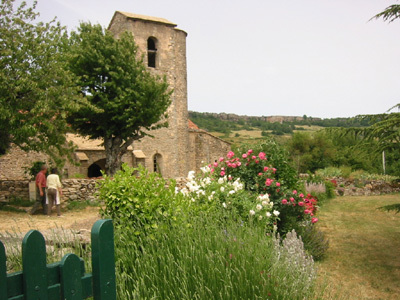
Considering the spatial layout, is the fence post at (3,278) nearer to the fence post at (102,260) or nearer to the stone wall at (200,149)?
the fence post at (102,260)

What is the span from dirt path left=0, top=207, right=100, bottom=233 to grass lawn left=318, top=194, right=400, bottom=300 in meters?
6.06

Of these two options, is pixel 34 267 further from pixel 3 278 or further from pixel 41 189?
pixel 41 189

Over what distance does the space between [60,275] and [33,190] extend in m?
14.1

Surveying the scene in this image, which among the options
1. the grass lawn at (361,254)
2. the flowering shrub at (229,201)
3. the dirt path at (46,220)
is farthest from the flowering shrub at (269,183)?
the dirt path at (46,220)

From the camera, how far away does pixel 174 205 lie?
5.13m

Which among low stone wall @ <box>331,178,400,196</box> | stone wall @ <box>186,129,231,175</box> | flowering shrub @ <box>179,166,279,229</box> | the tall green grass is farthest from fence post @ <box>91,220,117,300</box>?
stone wall @ <box>186,129,231,175</box>

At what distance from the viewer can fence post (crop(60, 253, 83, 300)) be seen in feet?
5.52

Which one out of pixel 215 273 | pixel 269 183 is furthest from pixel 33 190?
pixel 215 273

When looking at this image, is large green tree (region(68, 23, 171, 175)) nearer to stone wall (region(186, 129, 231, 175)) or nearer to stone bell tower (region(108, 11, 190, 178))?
stone bell tower (region(108, 11, 190, 178))

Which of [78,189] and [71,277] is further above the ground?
[71,277]

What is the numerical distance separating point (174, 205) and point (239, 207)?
1.91 m

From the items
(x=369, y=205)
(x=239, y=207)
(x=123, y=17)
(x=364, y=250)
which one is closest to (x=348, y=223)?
(x=364, y=250)

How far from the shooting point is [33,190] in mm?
14391

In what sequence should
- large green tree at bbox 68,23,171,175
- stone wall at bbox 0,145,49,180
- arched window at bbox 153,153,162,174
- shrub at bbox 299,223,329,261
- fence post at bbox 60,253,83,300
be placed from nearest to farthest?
1. fence post at bbox 60,253,83,300
2. shrub at bbox 299,223,329,261
3. large green tree at bbox 68,23,171,175
4. stone wall at bbox 0,145,49,180
5. arched window at bbox 153,153,162,174
